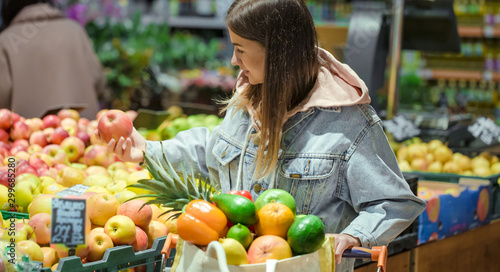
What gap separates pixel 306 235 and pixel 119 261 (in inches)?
22.0

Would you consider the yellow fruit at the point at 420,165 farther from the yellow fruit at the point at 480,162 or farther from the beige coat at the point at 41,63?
the beige coat at the point at 41,63

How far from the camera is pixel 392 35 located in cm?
421

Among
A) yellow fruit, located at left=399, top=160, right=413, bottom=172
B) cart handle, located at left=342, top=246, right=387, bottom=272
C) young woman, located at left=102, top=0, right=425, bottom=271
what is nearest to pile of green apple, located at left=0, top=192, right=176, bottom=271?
young woman, located at left=102, top=0, right=425, bottom=271

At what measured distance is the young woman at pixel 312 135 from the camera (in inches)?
67.5

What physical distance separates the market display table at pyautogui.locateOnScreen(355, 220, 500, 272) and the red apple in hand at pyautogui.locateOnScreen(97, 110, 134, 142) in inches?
40.4

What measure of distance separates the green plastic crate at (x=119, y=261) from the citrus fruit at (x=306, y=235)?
369 mm

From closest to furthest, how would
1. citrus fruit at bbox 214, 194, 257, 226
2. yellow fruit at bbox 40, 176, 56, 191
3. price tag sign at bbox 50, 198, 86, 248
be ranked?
price tag sign at bbox 50, 198, 86, 248 → citrus fruit at bbox 214, 194, 257, 226 → yellow fruit at bbox 40, 176, 56, 191

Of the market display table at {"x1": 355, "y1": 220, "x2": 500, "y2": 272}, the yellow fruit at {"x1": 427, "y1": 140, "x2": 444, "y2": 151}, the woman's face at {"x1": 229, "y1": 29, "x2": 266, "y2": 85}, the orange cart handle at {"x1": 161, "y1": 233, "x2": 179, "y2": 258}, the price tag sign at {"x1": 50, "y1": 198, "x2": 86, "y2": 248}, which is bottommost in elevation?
the market display table at {"x1": 355, "y1": 220, "x2": 500, "y2": 272}

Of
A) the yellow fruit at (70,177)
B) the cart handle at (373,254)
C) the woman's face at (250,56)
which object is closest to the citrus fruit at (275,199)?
the cart handle at (373,254)

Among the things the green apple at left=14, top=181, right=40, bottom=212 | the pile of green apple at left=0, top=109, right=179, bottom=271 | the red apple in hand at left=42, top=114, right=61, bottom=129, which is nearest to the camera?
the pile of green apple at left=0, top=109, right=179, bottom=271

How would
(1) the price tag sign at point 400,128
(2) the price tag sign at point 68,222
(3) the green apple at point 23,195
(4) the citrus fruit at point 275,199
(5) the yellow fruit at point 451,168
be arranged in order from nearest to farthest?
(2) the price tag sign at point 68,222
(4) the citrus fruit at point 275,199
(3) the green apple at point 23,195
(5) the yellow fruit at point 451,168
(1) the price tag sign at point 400,128

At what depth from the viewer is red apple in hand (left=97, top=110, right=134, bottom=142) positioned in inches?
78.3

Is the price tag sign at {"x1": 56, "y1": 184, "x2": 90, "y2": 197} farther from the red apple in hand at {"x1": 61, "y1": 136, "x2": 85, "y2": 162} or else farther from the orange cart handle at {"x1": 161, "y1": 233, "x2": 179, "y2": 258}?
the red apple in hand at {"x1": 61, "y1": 136, "x2": 85, "y2": 162}

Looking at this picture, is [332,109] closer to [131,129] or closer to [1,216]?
[131,129]
